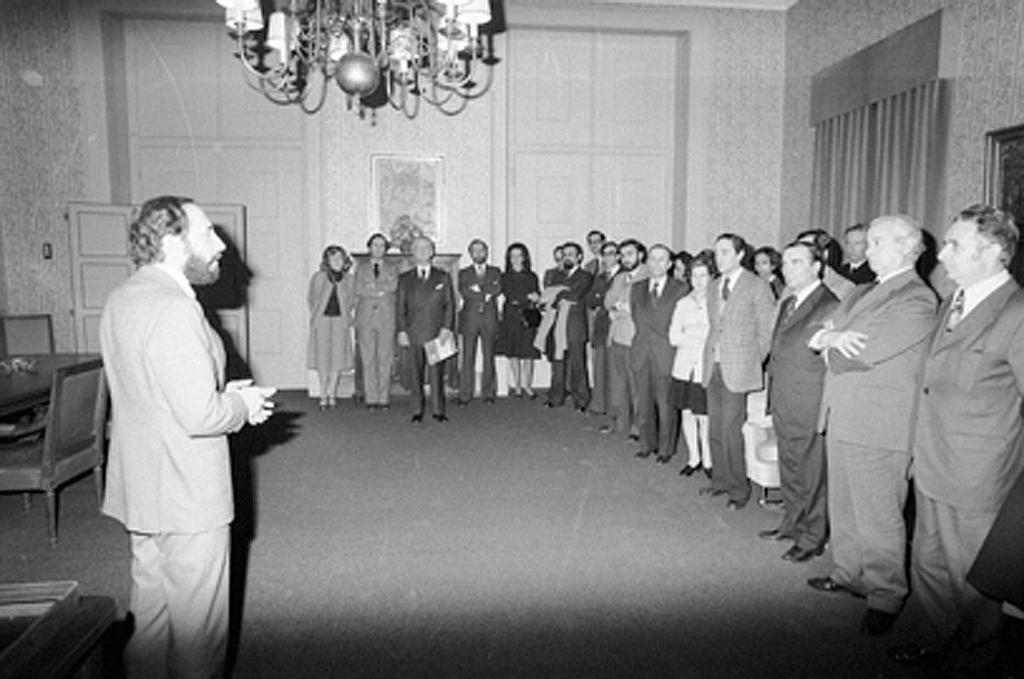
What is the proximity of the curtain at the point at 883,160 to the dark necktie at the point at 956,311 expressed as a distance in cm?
395

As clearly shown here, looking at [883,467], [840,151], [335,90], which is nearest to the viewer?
[883,467]

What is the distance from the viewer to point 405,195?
29.4ft

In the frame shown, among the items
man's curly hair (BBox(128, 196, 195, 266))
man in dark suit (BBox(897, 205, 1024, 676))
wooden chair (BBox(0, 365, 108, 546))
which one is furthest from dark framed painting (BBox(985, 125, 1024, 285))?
wooden chair (BBox(0, 365, 108, 546))

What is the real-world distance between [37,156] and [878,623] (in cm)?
921

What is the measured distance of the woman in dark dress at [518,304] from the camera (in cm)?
833

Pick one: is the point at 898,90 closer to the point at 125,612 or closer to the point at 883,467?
the point at 883,467

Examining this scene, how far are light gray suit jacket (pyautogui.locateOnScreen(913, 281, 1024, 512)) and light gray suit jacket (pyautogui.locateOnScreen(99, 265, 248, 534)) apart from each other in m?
2.37

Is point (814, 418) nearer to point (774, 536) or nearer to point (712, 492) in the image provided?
point (774, 536)

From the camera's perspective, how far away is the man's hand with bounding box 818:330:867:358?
3.03 meters

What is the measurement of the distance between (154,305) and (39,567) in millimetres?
2519

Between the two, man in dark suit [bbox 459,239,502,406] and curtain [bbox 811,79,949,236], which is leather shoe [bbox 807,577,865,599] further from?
man in dark suit [bbox 459,239,502,406]

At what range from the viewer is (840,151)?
7.73m

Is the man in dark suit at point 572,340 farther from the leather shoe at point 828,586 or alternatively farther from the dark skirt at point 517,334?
the leather shoe at point 828,586

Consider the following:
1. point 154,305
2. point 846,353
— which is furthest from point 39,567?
point 846,353
